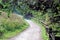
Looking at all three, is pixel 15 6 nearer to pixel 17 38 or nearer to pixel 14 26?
pixel 17 38

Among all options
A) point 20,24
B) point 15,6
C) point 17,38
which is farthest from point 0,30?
point 15,6

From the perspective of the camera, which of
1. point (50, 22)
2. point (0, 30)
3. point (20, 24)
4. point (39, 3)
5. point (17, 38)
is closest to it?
point (39, 3)

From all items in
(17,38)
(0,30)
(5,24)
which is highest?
(5,24)

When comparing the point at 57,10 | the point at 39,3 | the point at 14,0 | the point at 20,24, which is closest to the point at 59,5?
the point at 57,10

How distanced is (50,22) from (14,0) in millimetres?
1101

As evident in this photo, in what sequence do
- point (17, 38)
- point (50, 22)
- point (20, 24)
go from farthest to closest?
point (20, 24) < point (17, 38) < point (50, 22)

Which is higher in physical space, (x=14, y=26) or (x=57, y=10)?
(x=14, y=26)

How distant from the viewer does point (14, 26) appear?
1238 centimetres

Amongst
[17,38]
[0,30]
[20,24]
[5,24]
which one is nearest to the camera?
[17,38]

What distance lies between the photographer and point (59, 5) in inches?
110

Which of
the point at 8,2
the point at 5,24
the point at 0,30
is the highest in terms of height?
the point at 5,24

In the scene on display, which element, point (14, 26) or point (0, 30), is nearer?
point (0, 30)

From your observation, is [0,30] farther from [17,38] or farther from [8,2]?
[8,2]

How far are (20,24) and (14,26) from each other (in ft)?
3.22
